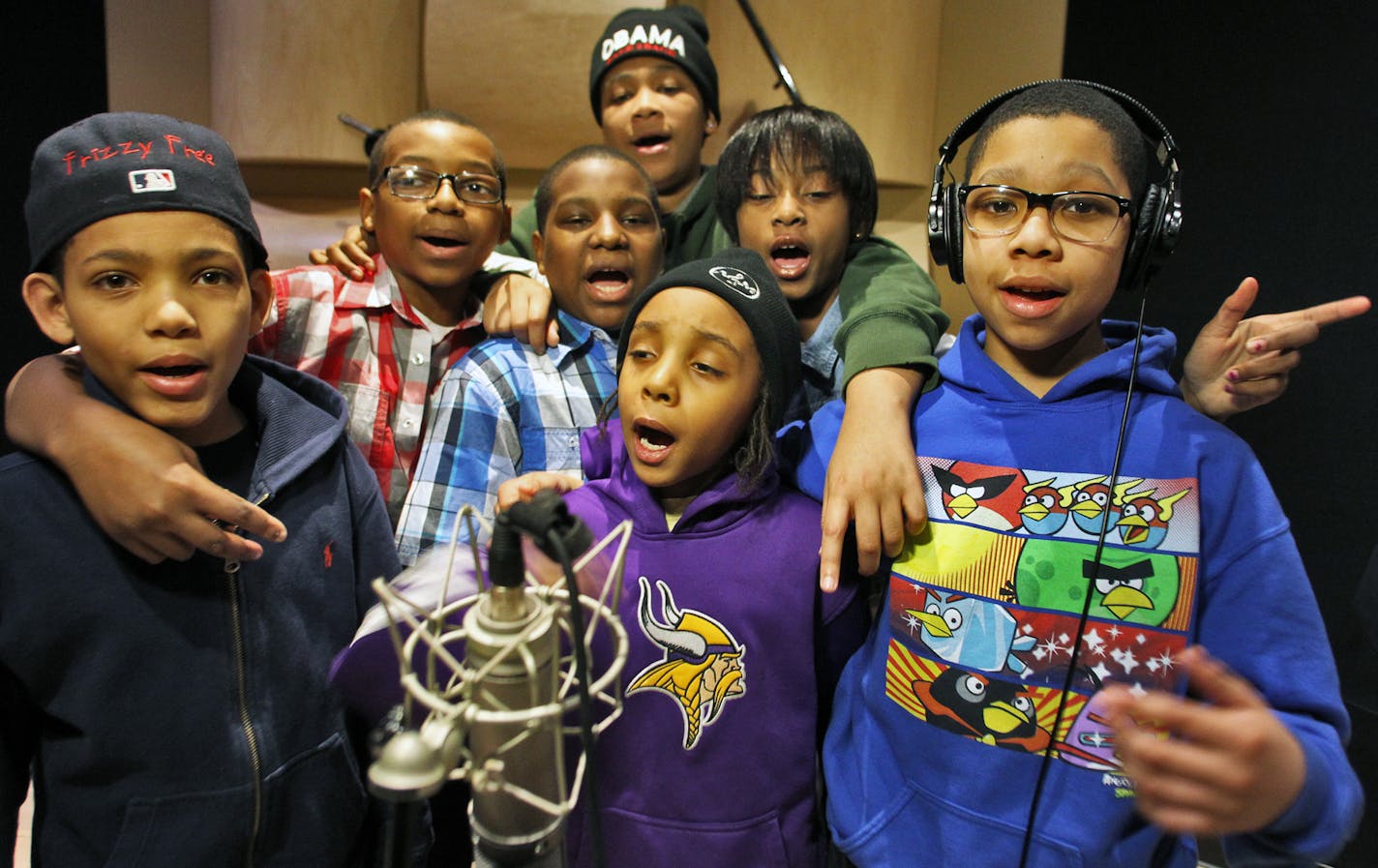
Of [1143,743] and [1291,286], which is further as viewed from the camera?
[1291,286]

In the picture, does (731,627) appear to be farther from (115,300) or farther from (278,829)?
(115,300)

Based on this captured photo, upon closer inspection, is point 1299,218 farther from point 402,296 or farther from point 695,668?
point 402,296

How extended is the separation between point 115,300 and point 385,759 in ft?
2.40

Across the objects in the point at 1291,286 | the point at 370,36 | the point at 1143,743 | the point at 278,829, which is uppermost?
the point at 370,36

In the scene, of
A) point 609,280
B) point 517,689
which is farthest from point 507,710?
point 609,280

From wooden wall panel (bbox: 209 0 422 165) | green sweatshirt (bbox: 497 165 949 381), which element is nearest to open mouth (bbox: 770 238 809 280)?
green sweatshirt (bbox: 497 165 949 381)

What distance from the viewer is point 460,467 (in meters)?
1.31

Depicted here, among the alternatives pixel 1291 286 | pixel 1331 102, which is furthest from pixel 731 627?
pixel 1331 102

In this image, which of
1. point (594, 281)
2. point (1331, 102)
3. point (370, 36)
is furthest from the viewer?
point (370, 36)

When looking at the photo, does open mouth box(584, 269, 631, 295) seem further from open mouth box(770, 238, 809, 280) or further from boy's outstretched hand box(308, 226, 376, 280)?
boy's outstretched hand box(308, 226, 376, 280)

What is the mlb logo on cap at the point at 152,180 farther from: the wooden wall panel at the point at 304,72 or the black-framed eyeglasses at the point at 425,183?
the wooden wall panel at the point at 304,72

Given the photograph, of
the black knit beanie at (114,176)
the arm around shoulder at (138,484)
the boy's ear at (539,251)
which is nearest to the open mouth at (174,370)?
the arm around shoulder at (138,484)

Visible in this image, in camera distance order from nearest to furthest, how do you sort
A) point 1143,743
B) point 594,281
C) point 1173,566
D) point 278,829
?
point 1143,743 → point 1173,566 → point 278,829 → point 594,281

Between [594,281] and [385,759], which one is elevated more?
[594,281]
